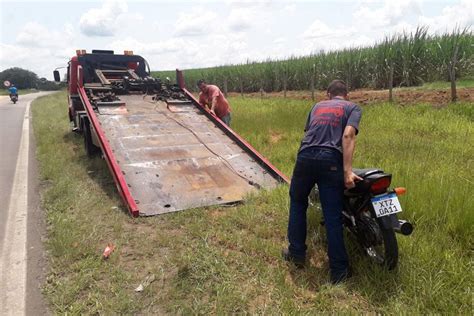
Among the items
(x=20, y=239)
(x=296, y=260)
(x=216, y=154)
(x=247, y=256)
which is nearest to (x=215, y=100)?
(x=216, y=154)

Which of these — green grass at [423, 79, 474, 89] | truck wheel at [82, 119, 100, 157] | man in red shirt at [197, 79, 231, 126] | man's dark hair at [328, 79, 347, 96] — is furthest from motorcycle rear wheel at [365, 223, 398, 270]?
Result: green grass at [423, 79, 474, 89]

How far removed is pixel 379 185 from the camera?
316 cm

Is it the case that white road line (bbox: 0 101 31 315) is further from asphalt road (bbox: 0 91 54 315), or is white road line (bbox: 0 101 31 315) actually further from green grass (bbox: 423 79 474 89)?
green grass (bbox: 423 79 474 89)

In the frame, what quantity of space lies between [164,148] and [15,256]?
9.48 feet

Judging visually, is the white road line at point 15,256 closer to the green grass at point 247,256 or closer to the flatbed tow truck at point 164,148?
the green grass at point 247,256

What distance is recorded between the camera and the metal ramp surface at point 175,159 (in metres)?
5.39

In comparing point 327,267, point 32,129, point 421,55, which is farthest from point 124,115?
point 421,55

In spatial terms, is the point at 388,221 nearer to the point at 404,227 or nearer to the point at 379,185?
the point at 404,227

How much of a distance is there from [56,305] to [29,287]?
0.53 m

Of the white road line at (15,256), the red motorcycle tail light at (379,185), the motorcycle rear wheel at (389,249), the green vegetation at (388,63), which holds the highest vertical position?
the green vegetation at (388,63)

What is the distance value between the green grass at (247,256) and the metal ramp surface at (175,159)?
0.38 metres

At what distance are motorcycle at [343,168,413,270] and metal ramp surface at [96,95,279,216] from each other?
2.18 m

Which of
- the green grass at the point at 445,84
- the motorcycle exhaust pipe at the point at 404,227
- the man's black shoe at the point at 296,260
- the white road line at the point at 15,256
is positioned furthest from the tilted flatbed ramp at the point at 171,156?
the green grass at the point at 445,84

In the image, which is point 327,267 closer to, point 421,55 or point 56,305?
point 56,305
